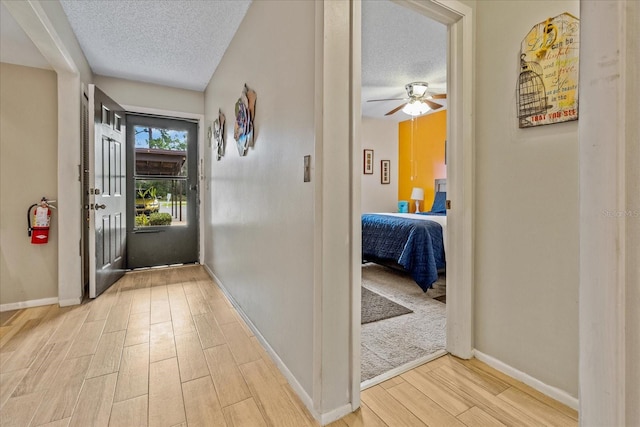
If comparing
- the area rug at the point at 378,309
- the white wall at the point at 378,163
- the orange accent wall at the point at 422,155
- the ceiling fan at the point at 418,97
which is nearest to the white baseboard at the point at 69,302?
the area rug at the point at 378,309

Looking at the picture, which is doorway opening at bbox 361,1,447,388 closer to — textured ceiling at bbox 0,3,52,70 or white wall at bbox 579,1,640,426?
white wall at bbox 579,1,640,426

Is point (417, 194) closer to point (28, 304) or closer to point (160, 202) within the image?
point (160, 202)

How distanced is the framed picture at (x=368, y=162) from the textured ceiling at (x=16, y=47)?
185 inches

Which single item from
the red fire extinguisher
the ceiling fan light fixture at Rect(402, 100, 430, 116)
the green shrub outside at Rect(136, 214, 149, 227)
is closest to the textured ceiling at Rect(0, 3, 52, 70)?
the red fire extinguisher

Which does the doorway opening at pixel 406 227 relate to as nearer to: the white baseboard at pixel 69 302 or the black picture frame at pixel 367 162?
the black picture frame at pixel 367 162

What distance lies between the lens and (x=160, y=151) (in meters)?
4.03

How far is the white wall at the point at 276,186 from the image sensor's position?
55.5 inches

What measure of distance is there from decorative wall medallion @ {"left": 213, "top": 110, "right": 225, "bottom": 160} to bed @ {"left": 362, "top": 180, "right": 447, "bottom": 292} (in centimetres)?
200

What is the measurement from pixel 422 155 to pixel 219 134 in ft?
13.6

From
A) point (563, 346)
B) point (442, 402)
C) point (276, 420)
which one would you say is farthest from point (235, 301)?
point (563, 346)

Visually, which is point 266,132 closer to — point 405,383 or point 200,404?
point 200,404

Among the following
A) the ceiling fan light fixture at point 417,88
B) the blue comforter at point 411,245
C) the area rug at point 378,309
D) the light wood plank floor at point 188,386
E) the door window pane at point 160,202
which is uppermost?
the ceiling fan light fixture at point 417,88

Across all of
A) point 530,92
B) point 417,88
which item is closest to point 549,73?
point 530,92

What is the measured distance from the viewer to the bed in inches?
118
